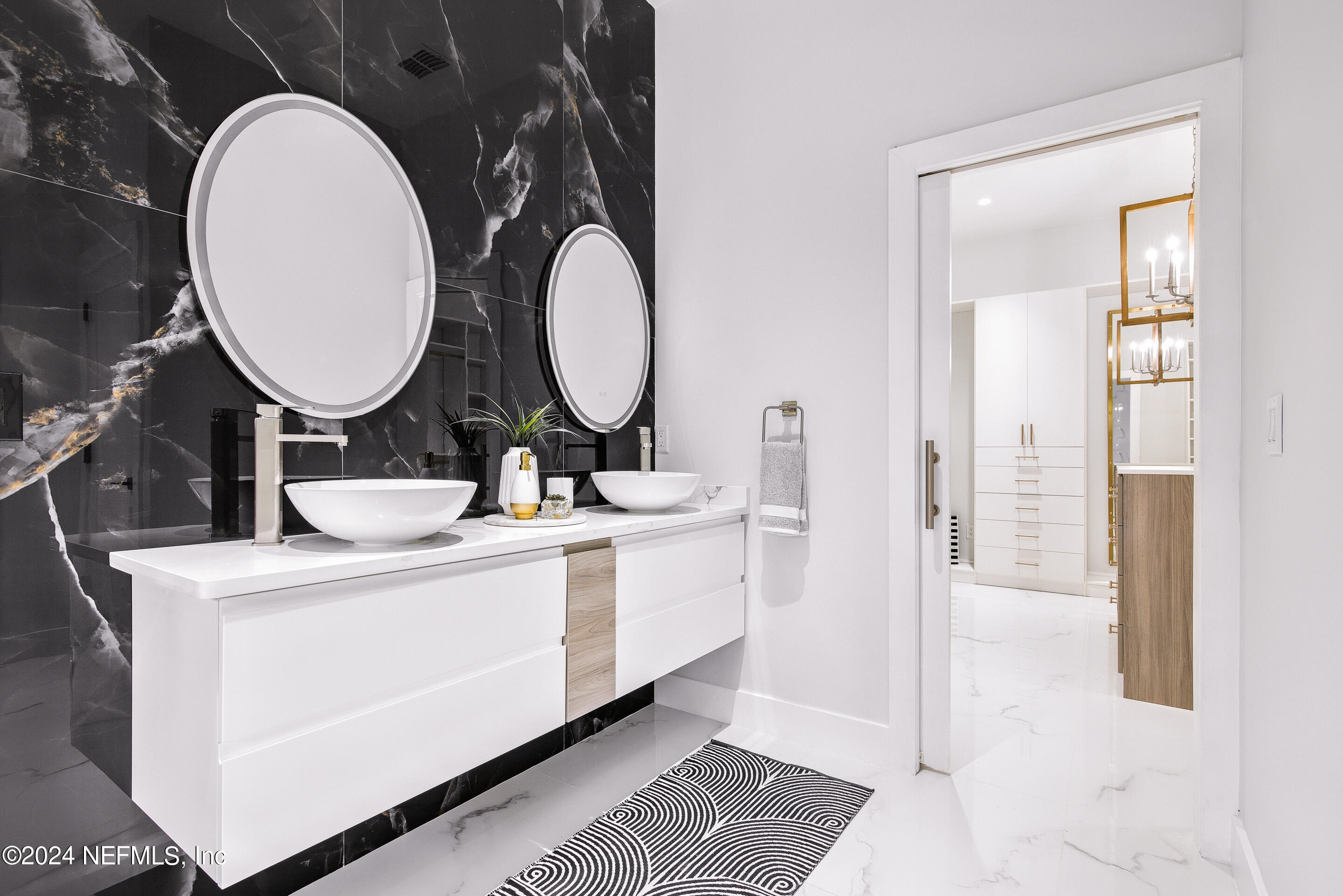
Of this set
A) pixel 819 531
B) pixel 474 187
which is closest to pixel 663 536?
pixel 819 531

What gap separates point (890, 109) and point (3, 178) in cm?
232

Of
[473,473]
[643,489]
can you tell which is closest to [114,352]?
[473,473]

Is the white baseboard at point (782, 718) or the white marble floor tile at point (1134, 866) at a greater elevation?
the white baseboard at point (782, 718)

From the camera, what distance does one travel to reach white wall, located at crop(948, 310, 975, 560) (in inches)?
202

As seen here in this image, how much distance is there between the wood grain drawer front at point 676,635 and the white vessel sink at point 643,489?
36 cm

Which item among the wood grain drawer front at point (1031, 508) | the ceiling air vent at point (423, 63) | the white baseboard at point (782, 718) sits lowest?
the white baseboard at point (782, 718)

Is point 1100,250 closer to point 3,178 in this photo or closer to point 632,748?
point 632,748

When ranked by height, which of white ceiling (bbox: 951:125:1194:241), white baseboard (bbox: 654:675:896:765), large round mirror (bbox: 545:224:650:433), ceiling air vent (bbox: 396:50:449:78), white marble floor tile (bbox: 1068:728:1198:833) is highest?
white ceiling (bbox: 951:125:1194:241)

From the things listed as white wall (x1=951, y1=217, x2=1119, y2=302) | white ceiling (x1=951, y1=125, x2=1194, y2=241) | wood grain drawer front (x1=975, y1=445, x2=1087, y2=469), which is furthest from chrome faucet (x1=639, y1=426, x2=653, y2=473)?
wood grain drawer front (x1=975, y1=445, x2=1087, y2=469)

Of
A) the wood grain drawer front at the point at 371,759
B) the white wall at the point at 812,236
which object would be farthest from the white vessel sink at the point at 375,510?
the white wall at the point at 812,236

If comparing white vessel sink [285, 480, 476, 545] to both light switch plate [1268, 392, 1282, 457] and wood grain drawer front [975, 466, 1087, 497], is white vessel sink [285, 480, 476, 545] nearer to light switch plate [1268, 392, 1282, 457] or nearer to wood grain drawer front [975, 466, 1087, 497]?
light switch plate [1268, 392, 1282, 457]

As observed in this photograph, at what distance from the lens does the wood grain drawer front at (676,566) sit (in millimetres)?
1980

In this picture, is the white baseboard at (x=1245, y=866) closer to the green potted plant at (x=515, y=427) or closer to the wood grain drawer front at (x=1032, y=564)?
the green potted plant at (x=515, y=427)

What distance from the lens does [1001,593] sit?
4.75 meters
